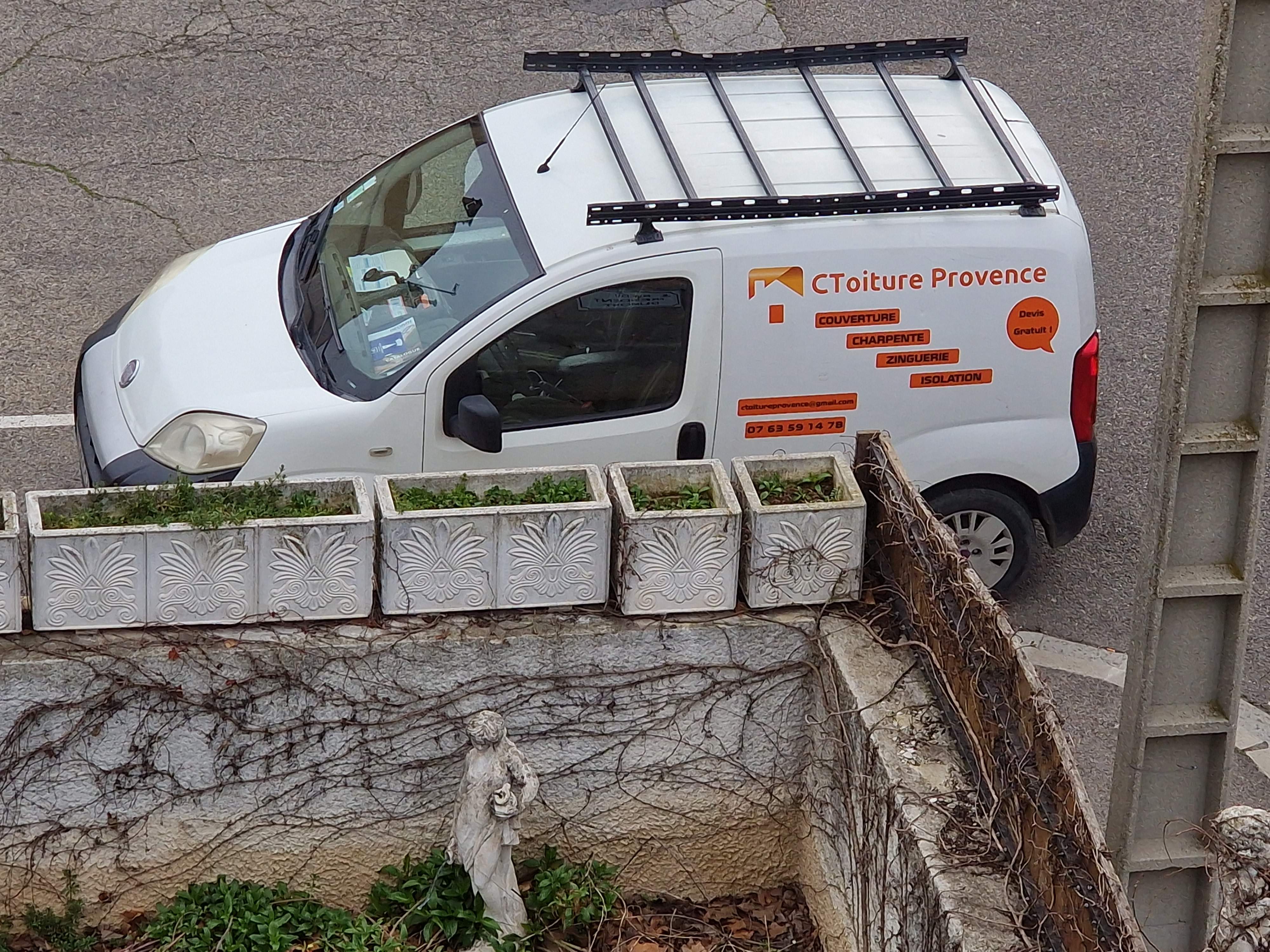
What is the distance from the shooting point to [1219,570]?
446cm

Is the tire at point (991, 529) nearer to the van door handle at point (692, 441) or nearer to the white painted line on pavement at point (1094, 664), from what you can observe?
the white painted line on pavement at point (1094, 664)

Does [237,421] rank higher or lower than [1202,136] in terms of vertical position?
lower

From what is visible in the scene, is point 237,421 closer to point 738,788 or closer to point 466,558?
point 466,558

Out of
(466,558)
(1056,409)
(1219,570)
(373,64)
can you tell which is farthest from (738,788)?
(373,64)

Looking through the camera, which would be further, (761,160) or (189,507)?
(761,160)

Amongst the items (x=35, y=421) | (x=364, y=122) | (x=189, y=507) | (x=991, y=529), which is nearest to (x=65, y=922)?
(x=189, y=507)

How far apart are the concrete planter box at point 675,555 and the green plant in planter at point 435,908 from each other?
0.99m

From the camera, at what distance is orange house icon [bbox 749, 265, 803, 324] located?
20.4 feet

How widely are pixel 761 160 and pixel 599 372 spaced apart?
3.62 feet

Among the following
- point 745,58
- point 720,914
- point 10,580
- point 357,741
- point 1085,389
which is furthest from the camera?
point 745,58

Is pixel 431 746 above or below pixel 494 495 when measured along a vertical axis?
below

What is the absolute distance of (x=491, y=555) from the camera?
479 cm

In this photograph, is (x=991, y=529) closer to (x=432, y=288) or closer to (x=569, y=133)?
(x=569, y=133)

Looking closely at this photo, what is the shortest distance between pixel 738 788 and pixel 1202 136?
2.49 m
